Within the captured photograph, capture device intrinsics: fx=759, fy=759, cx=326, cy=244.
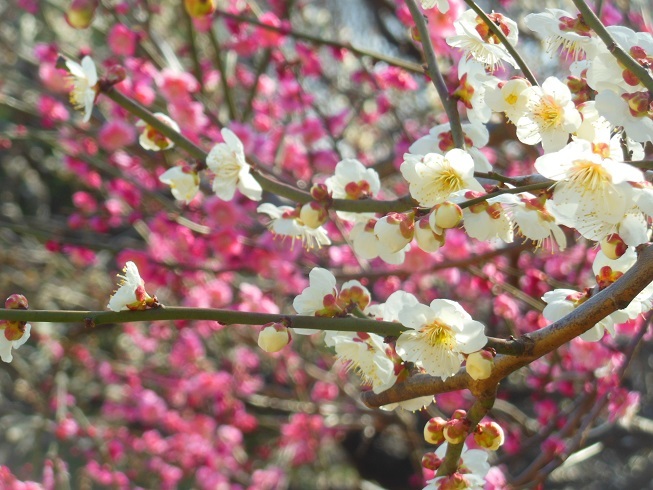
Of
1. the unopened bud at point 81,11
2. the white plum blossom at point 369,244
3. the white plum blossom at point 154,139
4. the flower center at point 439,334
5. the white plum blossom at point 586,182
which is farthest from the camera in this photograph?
the unopened bud at point 81,11

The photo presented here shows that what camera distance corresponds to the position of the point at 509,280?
335cm

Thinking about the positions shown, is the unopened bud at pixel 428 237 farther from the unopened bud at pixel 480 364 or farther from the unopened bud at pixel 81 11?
the unopened bud at pixel 81 11

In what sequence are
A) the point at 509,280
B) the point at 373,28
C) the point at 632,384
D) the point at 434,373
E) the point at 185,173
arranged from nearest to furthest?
the point at 434,373, the point at 185,173, the point at 509,280, the point at 632,384, the point at 373,28

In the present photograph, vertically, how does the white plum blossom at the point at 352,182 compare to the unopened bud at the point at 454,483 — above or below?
above

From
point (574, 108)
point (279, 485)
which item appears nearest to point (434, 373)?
point (574, 108)

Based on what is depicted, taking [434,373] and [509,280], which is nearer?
[434,373]

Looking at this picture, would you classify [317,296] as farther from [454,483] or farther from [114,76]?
[114,76]

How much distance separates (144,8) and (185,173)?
2.08 meters

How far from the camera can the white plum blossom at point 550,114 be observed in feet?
3.78

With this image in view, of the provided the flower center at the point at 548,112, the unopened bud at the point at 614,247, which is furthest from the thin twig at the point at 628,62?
the unopened bud at the point at 614,247

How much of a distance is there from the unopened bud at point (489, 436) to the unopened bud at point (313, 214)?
43 centimetres

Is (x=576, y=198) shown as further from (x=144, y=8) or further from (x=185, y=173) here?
(x=144, y=8)

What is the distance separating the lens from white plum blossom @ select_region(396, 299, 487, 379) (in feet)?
3.62

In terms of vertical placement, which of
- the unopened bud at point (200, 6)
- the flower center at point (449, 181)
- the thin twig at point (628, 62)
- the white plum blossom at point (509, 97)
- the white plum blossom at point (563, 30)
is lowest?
the flower center at point (449, 181)
